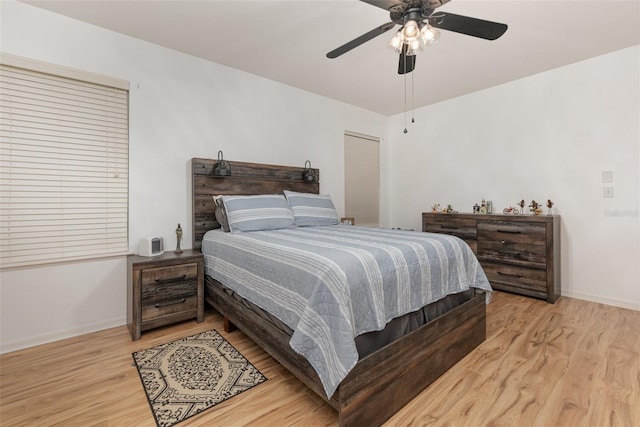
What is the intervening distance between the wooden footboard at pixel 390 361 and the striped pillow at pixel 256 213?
30.1 inches

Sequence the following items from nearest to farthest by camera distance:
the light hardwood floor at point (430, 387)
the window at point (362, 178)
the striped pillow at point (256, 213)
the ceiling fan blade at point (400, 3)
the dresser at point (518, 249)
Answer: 1. the light hardwood floor at point (430, 387)
2. the ceiling fan blade at point (400, 3)
3. the striped pillow at point (256, 213)
4. the dresser at point (518, 249)
5. the window at point (362, 178)

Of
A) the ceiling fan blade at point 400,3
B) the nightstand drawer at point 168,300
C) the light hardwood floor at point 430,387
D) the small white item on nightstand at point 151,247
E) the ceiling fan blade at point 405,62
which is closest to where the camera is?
the light hardwood floor at point 430,387

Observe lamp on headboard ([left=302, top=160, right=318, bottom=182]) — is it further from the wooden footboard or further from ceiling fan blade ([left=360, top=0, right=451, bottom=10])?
ceiling fan blade ([left=360, top=0, right=451, bottom=10])

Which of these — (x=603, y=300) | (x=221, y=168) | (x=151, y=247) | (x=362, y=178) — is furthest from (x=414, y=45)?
(x=603, y=300)

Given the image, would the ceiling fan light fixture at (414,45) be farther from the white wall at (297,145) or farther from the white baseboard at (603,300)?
the white baseboard at (603,300)

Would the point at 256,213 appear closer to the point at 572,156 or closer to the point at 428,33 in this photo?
the point at 428,33

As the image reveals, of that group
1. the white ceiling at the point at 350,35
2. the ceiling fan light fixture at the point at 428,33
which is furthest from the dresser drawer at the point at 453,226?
the ceiling fan light fixture at the point at 428,33

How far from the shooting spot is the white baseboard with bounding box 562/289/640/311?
2.90 m

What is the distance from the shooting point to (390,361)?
1.48m

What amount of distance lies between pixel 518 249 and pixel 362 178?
2.39m

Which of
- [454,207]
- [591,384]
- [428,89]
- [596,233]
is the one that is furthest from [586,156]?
[591,384]

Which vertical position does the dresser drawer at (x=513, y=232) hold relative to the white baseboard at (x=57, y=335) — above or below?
above

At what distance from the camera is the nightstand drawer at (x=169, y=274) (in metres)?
2.32

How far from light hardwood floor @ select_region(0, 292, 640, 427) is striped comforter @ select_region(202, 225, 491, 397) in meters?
0.46
